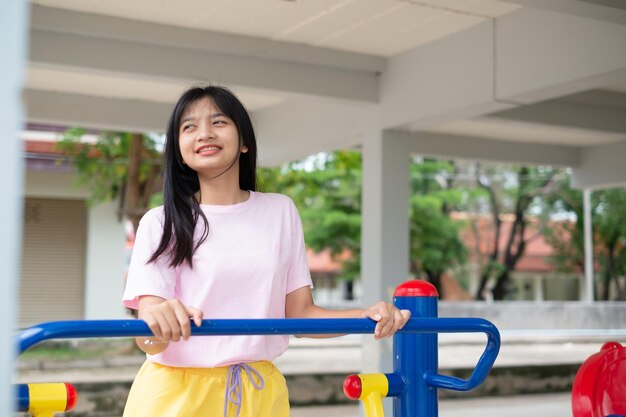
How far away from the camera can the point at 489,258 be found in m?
24.4

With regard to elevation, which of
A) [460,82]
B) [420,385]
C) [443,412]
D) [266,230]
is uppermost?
[460,82]

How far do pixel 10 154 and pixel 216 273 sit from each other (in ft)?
3.57

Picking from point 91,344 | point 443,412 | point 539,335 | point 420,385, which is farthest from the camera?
point 539,335

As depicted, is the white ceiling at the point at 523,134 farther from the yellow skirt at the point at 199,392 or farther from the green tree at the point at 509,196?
the green tree at the point at 509,196

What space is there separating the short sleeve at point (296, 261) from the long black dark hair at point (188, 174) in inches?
6.5

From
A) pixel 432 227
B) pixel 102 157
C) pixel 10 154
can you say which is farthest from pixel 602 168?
pixel 432 227

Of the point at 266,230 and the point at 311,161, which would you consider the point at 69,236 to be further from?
the point at 266,230

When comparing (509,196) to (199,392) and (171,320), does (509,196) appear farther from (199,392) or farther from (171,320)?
(171,320)

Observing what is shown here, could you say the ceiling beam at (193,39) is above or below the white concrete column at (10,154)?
above

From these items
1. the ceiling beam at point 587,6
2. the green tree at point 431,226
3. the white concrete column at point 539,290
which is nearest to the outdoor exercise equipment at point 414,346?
the ceiling beam at point 587,6

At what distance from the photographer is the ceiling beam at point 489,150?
29.0 feet

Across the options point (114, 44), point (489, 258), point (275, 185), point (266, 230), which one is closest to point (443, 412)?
point (114, 44)

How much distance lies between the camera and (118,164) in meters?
12.5

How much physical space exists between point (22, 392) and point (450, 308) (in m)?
17.2
